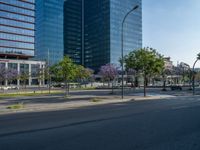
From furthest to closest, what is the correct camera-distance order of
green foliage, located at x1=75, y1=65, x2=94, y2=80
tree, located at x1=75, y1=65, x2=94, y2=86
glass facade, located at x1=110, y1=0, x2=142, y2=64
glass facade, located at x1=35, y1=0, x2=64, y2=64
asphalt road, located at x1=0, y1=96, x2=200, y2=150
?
glass facade, located at x1=110, y1=0, x2=142, y2=64, glass facade, located at x1=35, y1=0, x2=64, y2=64, tree, located at x1=75, y1=65, x2=94, y2=86, green foliage, located at x1=75, y1=65, x2=94, y2=80, asphalt road, located at x1=0, y1=96, x2=200, y2=150

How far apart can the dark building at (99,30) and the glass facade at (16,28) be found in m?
42.2

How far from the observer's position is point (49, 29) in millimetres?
134375

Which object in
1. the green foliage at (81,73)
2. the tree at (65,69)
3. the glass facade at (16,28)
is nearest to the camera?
the tree at (65,69)

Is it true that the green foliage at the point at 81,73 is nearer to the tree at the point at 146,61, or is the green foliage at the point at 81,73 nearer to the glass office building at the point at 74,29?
the tree at the point at 146,61

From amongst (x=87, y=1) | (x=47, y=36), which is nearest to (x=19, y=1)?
(x=47, y=36)

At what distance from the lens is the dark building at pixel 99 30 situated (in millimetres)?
134663

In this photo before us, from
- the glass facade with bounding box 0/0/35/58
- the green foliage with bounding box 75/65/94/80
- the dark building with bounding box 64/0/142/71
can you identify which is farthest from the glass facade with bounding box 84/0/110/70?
the green foliage with bounding box 75/65/94/80

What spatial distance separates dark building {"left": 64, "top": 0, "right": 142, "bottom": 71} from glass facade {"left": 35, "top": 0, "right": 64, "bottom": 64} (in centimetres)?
1719

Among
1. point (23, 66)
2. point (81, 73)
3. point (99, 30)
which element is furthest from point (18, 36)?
point (81, 73)

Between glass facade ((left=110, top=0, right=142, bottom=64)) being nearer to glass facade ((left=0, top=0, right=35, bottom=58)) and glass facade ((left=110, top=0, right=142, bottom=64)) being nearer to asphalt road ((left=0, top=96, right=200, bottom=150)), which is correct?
glass facade ((left=0, top=0, right=35, bottom=58))

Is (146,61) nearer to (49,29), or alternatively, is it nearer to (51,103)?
(51,103)

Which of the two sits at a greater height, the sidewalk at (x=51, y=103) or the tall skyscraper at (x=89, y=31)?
the tall skyscraper at (x=89, y=31)

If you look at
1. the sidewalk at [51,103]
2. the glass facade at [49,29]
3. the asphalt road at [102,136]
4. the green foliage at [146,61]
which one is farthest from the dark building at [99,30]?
the asphalt road at [102,136]

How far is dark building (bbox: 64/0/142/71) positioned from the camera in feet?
442
